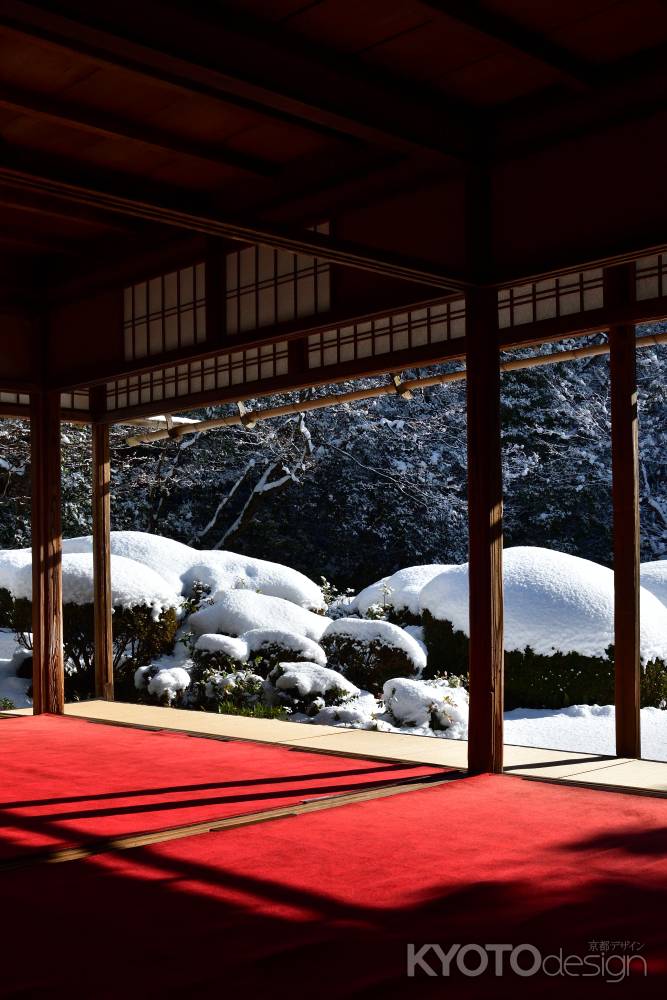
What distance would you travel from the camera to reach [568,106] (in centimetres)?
446

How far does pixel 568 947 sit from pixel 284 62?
10.2ft

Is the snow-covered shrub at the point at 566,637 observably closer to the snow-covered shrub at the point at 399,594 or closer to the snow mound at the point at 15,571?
the snow-covered shrub at the point at 399,594

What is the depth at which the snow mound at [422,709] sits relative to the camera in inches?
302

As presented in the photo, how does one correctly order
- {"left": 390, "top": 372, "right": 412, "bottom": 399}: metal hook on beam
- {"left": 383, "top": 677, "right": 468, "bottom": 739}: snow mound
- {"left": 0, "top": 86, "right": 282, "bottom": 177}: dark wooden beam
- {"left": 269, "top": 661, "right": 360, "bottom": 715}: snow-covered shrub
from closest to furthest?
{"left": 0, "top": 86, "right": 282, "bottom": 177}: dark wooden beam
{"left": 390, "top": 372, "right": 412, "bottom": 399}: metal hook on beam
{"left": 383, "top": 677, "right": 468, "bottom": 739}: snow mound
{"left": 269, "top": 661, "right": 360, "bottom": 715}: snow-covered shrub

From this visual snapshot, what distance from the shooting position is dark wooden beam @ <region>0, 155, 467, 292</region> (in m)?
3.81

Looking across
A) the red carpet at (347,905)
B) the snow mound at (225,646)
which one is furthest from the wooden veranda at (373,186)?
the snow mound at (225,646)

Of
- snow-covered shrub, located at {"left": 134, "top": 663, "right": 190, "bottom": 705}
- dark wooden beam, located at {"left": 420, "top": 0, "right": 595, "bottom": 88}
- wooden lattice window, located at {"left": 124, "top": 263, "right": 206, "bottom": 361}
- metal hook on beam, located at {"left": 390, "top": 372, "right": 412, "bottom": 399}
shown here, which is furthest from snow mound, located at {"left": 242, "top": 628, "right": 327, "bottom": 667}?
dark wooden beam, located at {"left": 420, "top": 0, "right": 595, "bottom": 88}

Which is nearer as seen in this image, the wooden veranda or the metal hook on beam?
the wooden veranda

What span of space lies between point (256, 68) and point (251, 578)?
7726 millimetres

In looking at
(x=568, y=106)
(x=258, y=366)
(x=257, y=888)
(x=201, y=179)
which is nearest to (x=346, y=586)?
(x=258, y=366)

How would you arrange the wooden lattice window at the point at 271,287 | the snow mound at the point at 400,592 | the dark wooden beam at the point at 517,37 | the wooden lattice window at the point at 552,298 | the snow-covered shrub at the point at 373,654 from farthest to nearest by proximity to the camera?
the snow mound at the point at 400,592, the snow-covered shrub at the point at 373,654, the wooden lattice window at the point at 271,287, the wooden lattice window at the point at 552,298, the dark wooden beam at the point at 517,37

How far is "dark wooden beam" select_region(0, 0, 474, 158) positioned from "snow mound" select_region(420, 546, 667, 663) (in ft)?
16.3

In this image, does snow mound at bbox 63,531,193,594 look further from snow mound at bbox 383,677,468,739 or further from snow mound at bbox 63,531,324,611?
snow mound at bbox 383,677,468,739

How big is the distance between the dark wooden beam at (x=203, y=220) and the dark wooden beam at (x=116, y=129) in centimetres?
38
